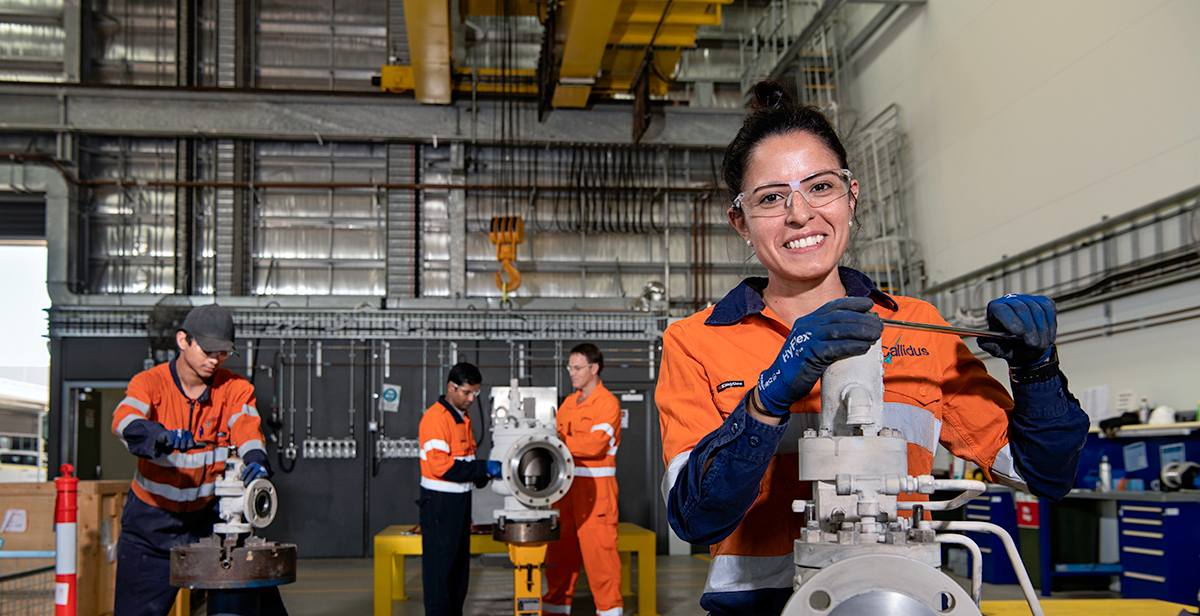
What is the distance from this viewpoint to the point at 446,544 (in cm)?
510

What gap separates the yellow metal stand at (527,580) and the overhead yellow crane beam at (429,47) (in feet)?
14.1

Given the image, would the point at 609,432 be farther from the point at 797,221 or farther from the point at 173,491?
the point at 797,221

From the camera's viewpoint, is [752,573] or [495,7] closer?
[752,573]

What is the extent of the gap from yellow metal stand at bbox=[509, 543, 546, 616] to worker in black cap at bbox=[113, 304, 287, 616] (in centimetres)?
142

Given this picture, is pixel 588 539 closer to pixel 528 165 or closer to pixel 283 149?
pixel 528 165

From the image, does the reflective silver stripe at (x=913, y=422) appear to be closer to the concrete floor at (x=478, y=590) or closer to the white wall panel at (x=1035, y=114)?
the white wall panel at (x=1035, y=114)

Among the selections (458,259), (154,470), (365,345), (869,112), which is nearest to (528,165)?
(458,259)

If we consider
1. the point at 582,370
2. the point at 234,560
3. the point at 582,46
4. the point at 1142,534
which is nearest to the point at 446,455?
the point at 582,370

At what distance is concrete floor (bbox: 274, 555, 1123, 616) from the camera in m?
5.87

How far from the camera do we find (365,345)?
336 inches

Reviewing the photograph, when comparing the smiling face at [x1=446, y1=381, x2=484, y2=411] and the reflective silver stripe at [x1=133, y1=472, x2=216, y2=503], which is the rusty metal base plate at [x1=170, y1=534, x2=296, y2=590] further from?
the smiling face at [x1=446, y1=381, x2=484, y2=411]

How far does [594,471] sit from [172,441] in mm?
2812

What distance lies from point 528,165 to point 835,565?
8.52 metres

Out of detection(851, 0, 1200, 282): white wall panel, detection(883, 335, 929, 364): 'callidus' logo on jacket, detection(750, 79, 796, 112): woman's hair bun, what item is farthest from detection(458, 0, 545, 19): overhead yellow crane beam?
detection(883, 335, 929, 364): 'callidus' logo on jacket
